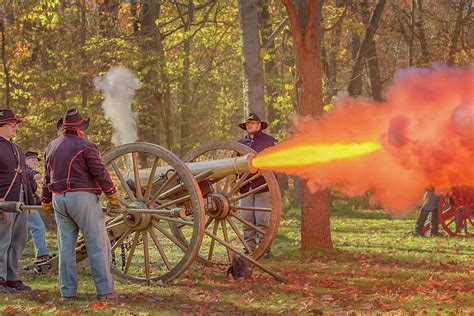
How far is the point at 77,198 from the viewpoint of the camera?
824 centimetres

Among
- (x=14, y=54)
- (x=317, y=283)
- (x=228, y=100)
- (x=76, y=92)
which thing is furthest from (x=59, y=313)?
(x=228, y=100)

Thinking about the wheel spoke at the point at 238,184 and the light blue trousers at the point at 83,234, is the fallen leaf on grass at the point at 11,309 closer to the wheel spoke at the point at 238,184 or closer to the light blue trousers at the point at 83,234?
the light blue trousers at the point at 83,234

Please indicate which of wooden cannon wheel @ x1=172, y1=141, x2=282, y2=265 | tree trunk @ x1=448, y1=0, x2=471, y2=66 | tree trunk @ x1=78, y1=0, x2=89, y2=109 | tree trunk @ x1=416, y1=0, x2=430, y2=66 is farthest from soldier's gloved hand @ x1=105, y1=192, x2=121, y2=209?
tree trunk @ x1=416, y1=0, x2=430, y2=66

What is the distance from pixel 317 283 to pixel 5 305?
3.63 meters

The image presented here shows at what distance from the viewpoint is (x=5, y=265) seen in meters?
9.24

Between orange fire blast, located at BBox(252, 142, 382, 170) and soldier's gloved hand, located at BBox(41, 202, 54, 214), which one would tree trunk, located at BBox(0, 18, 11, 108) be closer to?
orange fire blast, located at BBox(252, 142, 382, 170)

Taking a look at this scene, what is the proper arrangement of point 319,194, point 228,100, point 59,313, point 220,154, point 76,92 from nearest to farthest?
point 59,313 → point 319,194 → point 220,154 → point 76,92 → point 228,100

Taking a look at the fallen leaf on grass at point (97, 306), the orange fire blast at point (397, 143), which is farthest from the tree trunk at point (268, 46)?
the fallen leaf on grass at point (97, 306)

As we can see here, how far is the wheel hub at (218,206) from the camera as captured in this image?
10.6 metres

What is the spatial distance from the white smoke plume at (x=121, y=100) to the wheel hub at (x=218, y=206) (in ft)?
8.87

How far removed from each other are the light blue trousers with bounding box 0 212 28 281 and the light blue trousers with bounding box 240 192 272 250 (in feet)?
10.5

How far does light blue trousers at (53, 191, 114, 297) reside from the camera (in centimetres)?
827

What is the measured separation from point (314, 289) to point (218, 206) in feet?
7.18

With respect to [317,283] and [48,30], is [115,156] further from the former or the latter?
[48,30]
